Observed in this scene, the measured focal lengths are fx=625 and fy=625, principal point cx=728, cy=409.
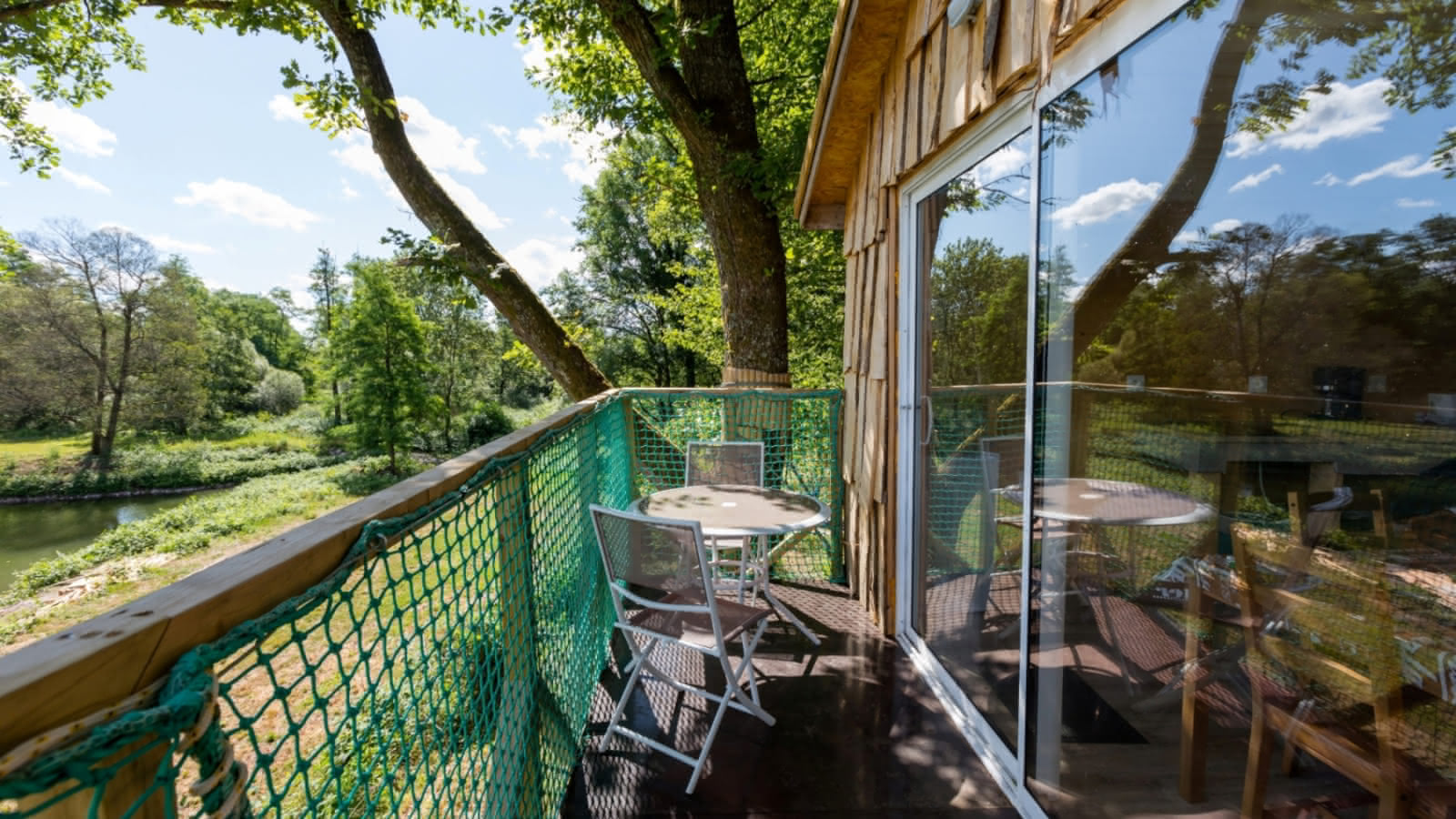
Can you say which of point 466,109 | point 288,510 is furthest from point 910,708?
point 288,510

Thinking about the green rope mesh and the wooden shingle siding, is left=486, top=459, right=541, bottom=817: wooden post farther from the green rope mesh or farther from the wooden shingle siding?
the wooden shingle siding

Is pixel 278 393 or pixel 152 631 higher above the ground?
pixel 152 631

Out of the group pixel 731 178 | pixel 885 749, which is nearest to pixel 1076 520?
pixel 885 749

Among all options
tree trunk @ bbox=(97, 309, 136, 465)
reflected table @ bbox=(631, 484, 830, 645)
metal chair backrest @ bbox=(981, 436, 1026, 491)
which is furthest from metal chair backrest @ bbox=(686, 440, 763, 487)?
tree trunk @ bbox=(97, 309, 136, 465)

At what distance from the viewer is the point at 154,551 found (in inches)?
667

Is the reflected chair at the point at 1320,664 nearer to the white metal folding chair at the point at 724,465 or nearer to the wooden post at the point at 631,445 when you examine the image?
the white metal folding chair at the point at 724,465

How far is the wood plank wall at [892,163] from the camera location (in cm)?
185

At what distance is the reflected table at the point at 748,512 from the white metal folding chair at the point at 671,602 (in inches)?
10.4

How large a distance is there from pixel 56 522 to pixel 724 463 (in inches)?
1183

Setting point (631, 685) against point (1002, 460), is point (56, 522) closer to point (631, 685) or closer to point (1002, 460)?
point (631, 685)

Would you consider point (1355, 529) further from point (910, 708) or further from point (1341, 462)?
point (910, 708)

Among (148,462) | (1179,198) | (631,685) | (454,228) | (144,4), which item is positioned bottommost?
(148,462)

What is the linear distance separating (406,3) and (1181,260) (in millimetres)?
7107

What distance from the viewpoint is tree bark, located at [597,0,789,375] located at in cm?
521
